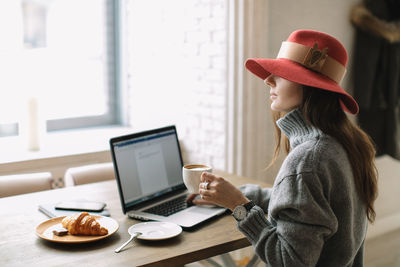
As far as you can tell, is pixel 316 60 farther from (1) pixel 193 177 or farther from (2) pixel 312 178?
(1) pixel 193 177

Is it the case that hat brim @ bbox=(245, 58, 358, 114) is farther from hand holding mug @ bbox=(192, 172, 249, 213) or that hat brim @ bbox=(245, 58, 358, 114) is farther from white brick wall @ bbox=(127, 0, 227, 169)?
white brick wall @ bbox=(127, 0, 227, 169)

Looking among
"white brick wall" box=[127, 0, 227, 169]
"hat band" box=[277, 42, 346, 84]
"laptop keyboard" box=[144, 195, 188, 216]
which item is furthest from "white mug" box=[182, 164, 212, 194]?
"white brick wall" box=[127, 0, 227, 169]

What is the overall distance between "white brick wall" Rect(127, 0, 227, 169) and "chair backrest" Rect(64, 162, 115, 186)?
772mm

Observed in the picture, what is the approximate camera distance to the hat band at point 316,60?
1497 millimetres

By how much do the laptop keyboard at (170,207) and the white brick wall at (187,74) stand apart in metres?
0.99

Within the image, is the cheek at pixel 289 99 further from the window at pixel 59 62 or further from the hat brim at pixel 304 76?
the window at pixel 59 62

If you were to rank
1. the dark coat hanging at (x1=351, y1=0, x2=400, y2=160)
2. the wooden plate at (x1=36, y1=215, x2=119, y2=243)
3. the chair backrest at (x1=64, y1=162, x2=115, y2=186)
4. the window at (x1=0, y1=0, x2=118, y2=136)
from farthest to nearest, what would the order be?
the dark coat hanging at (x1=351, y1=0, x2=400, y2=160), the window at (x1=0, y1=0, x2=118, y2=136), the chair backrest at (x1=64, y1=162, x2=115, y2=186), the wooden plate at (x1=36, y1=215, x2=119, y2=243)

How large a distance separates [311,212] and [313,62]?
0.44 metres

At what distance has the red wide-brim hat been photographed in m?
1.49

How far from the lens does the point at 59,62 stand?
3357 millimetres

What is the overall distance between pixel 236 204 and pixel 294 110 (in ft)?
1.08

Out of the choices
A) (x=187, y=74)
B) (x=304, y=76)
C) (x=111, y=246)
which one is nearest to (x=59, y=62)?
(x=187, y=74)

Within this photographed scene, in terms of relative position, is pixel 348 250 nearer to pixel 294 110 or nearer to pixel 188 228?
pixel 294 110

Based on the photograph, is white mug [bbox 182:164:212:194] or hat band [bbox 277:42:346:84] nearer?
hat band [bbox 277:42:346:84]
